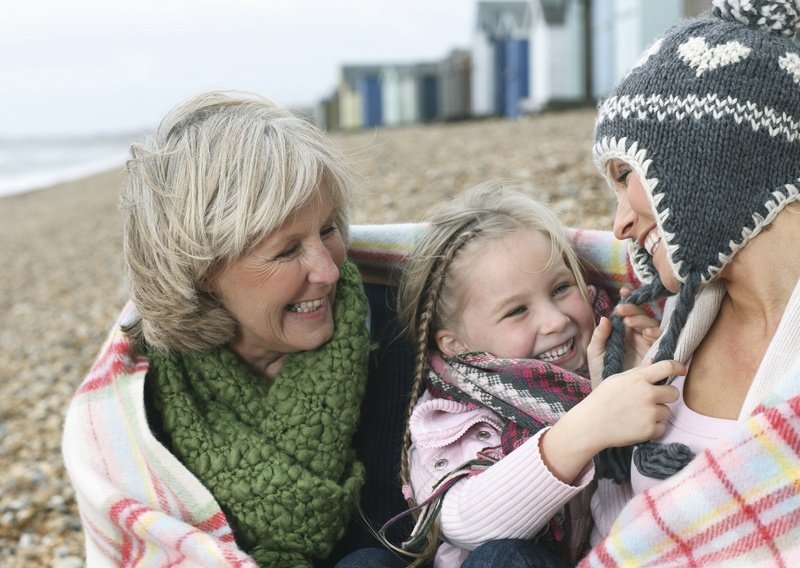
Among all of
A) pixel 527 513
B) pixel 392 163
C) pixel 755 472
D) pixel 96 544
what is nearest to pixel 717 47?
pixel 755 472

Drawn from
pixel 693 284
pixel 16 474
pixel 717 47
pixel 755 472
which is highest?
pixel 717 47

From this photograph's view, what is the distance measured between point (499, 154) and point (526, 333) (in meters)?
7.81

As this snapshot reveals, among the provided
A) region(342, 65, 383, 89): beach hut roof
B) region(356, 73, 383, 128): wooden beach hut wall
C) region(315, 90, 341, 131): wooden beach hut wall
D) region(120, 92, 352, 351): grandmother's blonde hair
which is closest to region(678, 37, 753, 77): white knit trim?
region(120, 92, 352, 351): grandmother's blonde hair

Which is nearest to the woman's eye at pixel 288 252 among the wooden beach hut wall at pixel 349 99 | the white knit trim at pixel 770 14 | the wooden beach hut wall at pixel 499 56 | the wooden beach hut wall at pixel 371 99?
the white knit trim at pixel 770 14

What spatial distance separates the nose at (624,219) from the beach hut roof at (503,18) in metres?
22.8

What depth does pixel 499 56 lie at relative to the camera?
81.3 ft

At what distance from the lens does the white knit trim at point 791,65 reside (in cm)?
164

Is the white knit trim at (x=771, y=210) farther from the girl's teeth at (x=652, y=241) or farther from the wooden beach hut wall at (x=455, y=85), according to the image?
the wooden beach hut wall at (x=455, y=85)

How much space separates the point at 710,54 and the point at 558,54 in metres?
19.0

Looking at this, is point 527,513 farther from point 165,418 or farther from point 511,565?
point 165,418

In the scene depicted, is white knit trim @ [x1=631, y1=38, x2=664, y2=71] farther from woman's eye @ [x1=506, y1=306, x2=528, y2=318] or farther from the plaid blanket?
woman's eye @ [x1=506, y1=306, x2=528, y2=318]

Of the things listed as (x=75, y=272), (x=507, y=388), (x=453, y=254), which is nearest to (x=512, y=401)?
(x=507, y=388)

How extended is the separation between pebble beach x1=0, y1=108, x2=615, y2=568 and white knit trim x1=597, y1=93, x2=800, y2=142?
1.01 metres

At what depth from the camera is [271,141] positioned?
220cm
